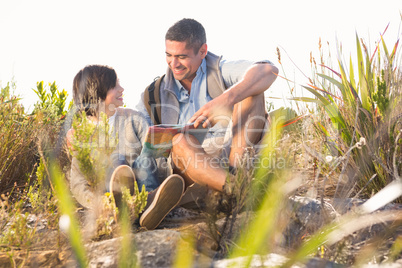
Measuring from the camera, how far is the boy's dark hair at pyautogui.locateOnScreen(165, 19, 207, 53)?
4109 mm

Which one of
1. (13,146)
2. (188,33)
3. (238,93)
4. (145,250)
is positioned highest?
(188,33)

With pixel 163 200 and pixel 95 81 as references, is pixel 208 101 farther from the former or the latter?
pixel 163 200

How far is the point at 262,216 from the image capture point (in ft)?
4.13

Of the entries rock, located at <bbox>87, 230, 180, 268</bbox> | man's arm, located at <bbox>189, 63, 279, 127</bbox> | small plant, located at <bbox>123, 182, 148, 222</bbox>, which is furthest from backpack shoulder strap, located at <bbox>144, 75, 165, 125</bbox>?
rock, located at <bbox>87, 230, 180, 268</bbox>

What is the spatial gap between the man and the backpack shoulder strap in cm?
4

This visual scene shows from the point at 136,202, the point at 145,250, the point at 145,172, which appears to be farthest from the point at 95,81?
the point at 145,250

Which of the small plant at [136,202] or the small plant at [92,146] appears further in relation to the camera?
the small plant at [136,202]

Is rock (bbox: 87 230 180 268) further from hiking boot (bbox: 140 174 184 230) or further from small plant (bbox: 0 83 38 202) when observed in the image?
small plant (bbox: 0 83 38 202)

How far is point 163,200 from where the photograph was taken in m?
2.72

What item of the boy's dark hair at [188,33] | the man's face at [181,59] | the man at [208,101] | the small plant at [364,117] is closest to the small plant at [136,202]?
the man at [208,101]

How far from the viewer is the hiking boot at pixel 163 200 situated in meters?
2.68

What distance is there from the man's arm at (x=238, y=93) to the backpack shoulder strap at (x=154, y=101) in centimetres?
131

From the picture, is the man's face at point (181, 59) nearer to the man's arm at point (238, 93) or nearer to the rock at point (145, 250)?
the man's arm at point (238, 93)

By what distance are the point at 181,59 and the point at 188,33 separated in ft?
0.96
